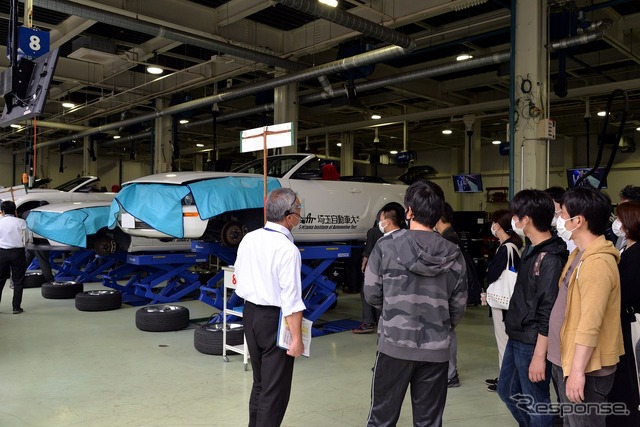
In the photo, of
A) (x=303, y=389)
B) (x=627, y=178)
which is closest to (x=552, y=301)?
(x=303, y=389)

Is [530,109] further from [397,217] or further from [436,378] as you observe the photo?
[436,378]

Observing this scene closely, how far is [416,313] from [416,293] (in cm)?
9

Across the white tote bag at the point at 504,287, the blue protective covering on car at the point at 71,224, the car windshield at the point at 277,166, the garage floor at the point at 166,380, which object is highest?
the car windshield at the point at 277,166

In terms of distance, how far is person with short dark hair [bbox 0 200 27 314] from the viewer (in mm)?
7598

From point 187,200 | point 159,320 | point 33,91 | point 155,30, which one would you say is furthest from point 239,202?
point 155,30

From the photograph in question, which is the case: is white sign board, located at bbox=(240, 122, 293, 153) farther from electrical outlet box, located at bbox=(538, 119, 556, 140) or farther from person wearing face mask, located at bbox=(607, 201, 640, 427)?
electrical outlet box, located at bbox=(538, 119, 556, 140)

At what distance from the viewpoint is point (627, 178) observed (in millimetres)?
21203

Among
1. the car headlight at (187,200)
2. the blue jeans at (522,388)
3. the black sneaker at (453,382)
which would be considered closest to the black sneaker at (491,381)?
the black sneaker at (453,382)

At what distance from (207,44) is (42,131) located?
13.9m

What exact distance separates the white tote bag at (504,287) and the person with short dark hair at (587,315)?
47.5 inches

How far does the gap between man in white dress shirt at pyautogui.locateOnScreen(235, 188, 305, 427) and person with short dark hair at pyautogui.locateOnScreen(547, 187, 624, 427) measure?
4.41 ft

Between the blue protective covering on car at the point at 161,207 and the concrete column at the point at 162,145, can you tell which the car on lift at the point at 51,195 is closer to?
the concrete column at the point at 162,145

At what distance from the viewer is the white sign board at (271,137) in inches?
205

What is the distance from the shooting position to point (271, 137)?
5.34m
